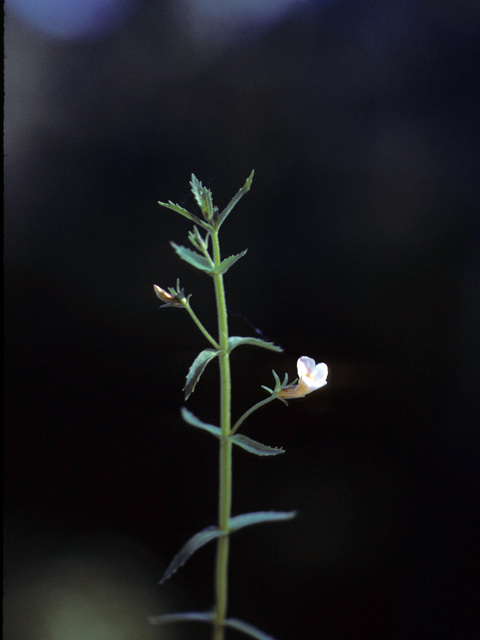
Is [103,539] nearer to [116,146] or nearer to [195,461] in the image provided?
[195,461]

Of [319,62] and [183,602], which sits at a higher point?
[319,62]

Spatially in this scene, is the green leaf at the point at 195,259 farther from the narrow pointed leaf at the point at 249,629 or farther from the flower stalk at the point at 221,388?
the narrow pointed leaf at the point at 249,629

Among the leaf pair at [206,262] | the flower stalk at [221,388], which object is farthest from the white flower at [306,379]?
the leaf pair at [206,262]

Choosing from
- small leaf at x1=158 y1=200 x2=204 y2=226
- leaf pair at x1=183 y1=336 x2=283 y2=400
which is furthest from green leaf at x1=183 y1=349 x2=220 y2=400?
small leaf at x1=158 y1=200 x2=204 y2=226

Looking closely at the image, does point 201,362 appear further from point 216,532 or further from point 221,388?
point 216,532

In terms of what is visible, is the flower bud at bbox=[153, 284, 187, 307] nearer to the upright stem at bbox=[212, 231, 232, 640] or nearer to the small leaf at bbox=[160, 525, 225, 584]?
the upright stem at bbox=[212, 231, 232, 640]

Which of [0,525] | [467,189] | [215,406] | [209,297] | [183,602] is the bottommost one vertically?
[183,602]

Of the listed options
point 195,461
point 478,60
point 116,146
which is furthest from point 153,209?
point 478,60
